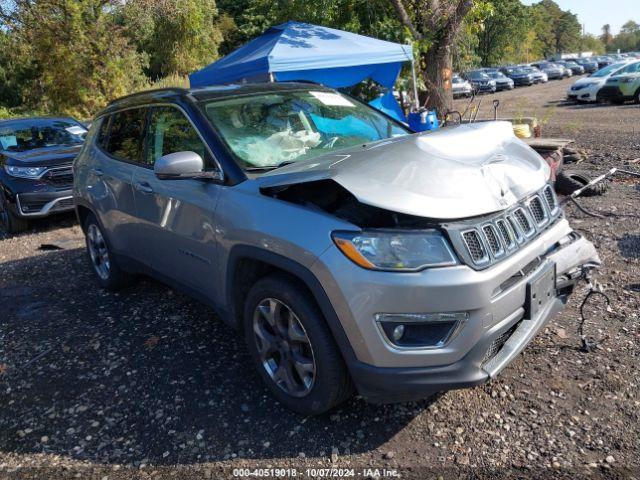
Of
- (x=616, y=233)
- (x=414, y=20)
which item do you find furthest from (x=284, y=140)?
(x=414, y=20)

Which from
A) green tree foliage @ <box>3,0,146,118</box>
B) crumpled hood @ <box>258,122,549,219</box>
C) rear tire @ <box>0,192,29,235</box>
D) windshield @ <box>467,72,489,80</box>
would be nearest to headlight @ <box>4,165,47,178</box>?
rear tire @ <box>0,192,29,235</box>

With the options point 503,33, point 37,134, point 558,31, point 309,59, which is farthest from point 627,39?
point 37,134

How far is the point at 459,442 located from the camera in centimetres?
267

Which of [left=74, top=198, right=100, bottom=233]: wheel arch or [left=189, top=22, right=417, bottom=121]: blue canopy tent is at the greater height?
[left=189, top=22, right=417, bottom=121]: blue canopy tent

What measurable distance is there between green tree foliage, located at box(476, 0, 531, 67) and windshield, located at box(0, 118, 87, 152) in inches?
1797

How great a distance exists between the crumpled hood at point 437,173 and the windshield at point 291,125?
0.32 meters

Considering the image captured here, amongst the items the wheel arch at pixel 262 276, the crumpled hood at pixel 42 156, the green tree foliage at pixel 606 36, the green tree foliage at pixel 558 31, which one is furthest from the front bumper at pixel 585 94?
the green tree foliage at pixel 606 36

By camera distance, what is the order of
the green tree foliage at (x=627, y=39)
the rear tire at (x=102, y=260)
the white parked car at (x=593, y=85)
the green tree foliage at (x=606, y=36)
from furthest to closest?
1. the green tree foliage at (x=606, y=36)
2. the green tree foliage at (x=627, y=39)
3. the white parked car at (x=593, y=85)
4. the rear tire at (x=102, y=260)

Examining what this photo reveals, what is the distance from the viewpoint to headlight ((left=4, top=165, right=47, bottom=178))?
24.7 ft

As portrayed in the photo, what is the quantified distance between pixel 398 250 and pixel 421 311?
0.28 m

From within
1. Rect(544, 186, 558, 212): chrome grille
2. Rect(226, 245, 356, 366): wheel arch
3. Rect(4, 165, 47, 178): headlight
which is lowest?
Rect(4, 165, 47, 178): headlight

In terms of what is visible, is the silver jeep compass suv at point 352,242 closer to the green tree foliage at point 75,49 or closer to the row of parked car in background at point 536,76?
the green tree foliage at point 75,49

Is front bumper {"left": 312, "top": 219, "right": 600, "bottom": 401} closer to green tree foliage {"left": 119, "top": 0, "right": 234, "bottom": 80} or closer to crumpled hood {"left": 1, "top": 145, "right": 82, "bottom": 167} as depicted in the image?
crumpled hood {"left": 1, "top": 145, "right": 82, "bottom": 167}

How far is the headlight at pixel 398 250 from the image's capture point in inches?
94.0
